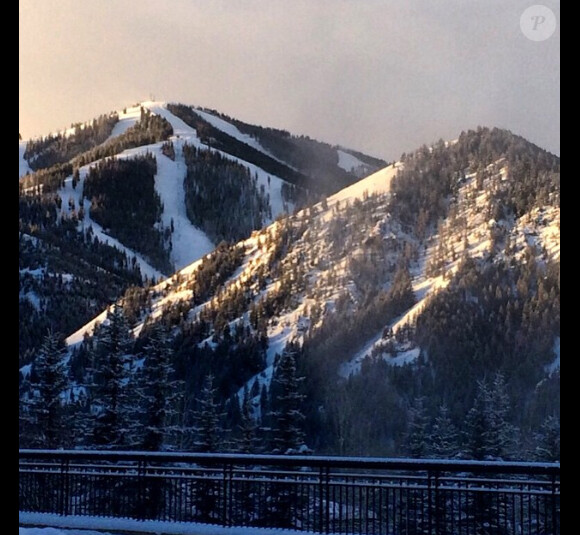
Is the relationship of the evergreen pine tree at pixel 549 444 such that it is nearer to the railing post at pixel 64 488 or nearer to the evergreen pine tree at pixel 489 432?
the evergreen pine tree at pixel 489 432

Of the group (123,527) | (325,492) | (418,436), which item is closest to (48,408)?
(418,436)

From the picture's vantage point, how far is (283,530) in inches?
472

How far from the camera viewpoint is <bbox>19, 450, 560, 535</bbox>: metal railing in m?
11.6

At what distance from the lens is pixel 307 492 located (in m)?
13.4

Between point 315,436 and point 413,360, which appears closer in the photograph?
point 315,436

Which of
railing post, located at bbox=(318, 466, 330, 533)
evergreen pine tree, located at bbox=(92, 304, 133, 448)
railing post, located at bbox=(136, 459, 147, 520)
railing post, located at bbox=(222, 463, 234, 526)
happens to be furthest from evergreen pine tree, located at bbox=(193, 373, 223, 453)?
railing post, located at bbox=(318, 466, 330, 533)

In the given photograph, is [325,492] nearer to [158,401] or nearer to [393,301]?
[158,401]

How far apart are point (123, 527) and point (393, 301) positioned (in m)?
47.3

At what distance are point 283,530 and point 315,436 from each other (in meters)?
33.4

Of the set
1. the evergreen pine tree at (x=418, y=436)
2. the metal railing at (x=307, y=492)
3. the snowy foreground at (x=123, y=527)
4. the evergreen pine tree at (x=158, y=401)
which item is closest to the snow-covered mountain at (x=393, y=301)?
the evergreen pine tree at (x=418, y=436)

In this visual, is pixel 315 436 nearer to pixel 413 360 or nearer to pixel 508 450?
pixel 413 360

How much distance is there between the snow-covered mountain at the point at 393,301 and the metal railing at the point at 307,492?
2092 centimetres
